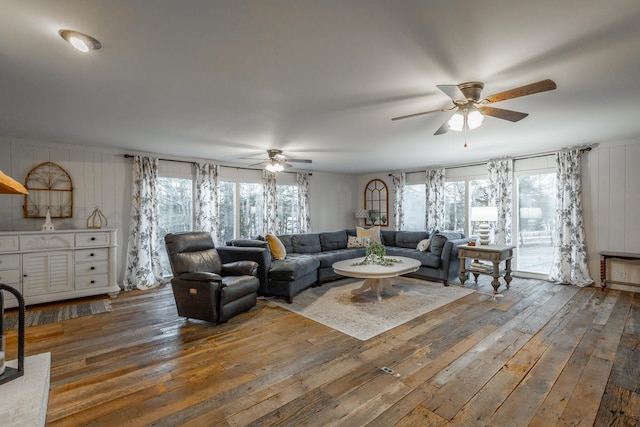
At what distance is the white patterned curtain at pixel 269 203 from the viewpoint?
694cm

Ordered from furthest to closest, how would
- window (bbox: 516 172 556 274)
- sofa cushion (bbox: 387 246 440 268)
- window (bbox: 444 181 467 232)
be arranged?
window (bbox: 444 181 467 232), window (bbox: 516 172 556 274), sofa cushion (bbox: 387 246 440 268)

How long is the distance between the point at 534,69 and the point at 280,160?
140 inches

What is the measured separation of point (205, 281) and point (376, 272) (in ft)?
7.26

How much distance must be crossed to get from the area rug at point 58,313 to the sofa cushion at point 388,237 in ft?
17.3

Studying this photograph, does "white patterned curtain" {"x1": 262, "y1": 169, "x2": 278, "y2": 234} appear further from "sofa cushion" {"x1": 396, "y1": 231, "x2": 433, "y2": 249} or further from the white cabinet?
the white cabinet

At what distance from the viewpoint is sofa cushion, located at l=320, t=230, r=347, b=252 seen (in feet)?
21.2

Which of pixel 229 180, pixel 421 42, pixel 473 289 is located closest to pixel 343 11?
pixel 421 42

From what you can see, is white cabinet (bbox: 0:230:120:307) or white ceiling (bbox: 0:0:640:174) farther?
white cabinet (bbox: 0:230:120:307)

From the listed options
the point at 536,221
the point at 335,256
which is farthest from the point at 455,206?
the point at 335,256

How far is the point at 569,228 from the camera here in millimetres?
5270

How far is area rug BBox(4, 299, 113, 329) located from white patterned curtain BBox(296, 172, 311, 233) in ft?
14.0

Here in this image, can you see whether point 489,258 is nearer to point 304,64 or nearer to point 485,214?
point 485,214

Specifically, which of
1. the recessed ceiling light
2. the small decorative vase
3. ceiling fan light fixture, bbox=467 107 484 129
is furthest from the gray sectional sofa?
the recessed ceiling light

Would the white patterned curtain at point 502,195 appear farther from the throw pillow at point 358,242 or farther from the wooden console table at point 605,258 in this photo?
the throw pillow at point 358,242
